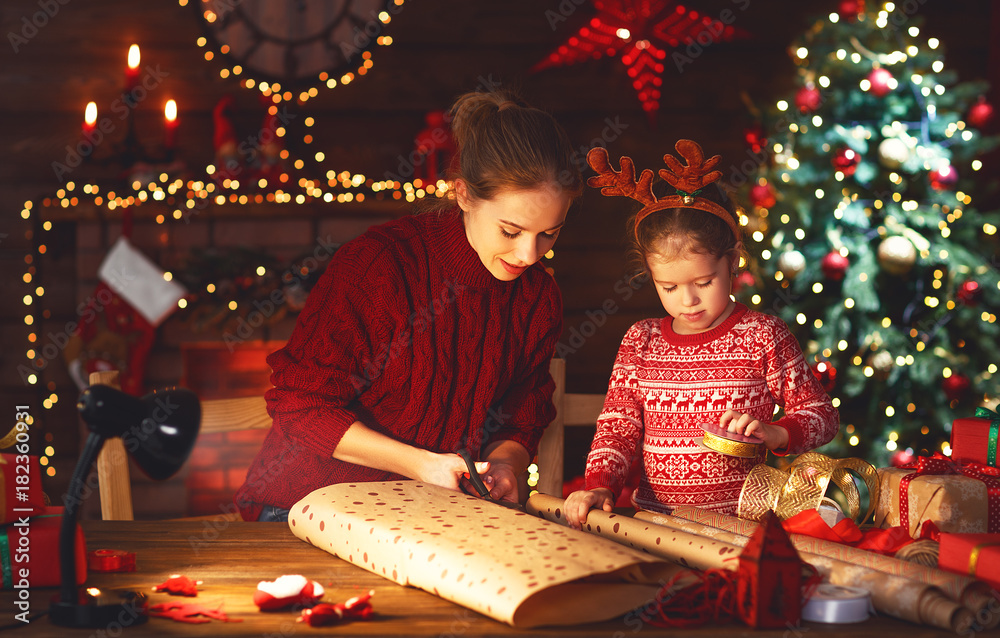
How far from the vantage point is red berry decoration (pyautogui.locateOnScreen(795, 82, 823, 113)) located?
2.71 m

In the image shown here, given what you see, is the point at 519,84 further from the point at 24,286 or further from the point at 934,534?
the point at 934,534

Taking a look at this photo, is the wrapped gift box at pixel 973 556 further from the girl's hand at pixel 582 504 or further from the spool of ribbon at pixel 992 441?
the girl's hand at pixel 582 504

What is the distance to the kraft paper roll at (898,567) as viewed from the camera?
783mm

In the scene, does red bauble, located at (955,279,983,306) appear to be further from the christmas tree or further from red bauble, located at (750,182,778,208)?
red bauble, located at (750,182,778,208)

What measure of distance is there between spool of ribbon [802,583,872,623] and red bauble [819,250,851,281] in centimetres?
201

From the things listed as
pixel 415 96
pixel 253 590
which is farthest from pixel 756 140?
pixel 253 590

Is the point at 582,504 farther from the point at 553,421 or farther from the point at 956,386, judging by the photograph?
the point at 956,386

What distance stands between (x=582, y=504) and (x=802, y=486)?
0.30 m

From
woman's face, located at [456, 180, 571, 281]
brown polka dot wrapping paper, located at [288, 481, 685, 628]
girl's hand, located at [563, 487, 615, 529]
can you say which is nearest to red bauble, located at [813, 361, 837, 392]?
woman's face, located at [456, 180, 571, 281]

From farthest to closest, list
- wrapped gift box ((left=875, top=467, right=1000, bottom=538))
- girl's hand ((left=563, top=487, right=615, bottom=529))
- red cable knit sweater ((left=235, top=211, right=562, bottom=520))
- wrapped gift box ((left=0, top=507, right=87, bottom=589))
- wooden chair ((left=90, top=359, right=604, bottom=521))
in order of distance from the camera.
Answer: wooden chair ((left=90, top=359, right=604, bottom=521)) < red cable knit sweater ((left=235, top=211, right=562, bottom=520)) < girl's hand ((left=563, top=487, right=615, bottom=529)) < wrapped gift box ((left=875, top=467, right=1000, bottom=538)) < wrapped gift box ((left=0, top=507, right=87, bottom=589))

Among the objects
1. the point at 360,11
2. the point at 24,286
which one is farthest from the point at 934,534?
the point at 24,286

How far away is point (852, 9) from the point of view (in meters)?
2.77

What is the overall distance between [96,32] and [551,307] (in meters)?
2.60

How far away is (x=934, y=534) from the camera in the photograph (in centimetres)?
102
